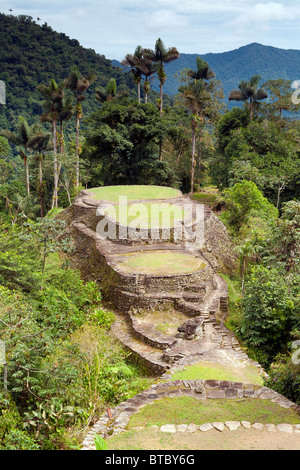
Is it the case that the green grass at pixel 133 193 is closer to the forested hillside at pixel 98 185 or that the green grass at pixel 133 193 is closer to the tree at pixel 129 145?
the forested hillside at pixel 98 185

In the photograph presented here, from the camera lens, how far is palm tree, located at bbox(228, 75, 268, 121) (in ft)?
103

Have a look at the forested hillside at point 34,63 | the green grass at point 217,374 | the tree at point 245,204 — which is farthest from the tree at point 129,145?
the green grass at point 217,374

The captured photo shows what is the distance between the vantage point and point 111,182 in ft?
101

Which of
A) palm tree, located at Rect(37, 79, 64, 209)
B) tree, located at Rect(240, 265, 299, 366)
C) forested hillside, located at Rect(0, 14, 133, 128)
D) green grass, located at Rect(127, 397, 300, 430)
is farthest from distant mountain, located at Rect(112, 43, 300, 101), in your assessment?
green grass, located at Rect(127, 397, 300, 430)

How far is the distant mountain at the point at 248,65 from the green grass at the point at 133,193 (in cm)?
10421

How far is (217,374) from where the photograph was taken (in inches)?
361

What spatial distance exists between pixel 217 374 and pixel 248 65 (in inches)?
5347

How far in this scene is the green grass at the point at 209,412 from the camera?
22.0ft

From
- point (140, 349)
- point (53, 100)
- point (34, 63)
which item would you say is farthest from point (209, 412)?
point (34, 63)

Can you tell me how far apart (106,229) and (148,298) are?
Result: 4.92 meters

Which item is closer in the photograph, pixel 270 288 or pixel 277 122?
pixel 270 288

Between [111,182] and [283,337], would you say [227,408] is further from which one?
[111,182]

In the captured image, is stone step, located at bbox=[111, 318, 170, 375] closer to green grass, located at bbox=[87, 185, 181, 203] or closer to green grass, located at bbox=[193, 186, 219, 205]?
green grass, located at bbox=[87, 185, 181, 203]
